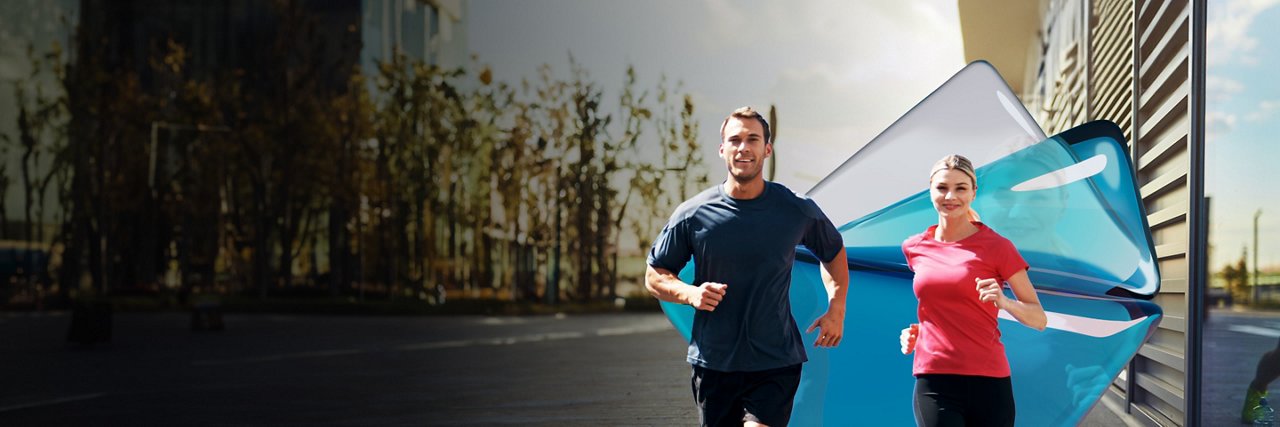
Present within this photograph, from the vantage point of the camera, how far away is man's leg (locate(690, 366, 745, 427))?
4.04 m

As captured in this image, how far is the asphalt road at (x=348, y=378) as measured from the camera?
8945 millimetres

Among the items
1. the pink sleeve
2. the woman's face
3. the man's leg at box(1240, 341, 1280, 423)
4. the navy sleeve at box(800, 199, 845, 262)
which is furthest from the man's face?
the man's leg at box(1240, 341, 1280, 423)

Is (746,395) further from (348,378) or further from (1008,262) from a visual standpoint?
(348,378)

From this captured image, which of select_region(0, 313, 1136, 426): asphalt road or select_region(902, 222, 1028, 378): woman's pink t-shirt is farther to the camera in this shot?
select_region(0, 313, 1136, 426): asphalt road

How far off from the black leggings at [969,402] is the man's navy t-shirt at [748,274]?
0.44 metres

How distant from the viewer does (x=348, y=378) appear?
12523 millimetres

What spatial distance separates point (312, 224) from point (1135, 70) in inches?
1219

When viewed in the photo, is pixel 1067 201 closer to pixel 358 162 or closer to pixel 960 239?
pixel 960 239

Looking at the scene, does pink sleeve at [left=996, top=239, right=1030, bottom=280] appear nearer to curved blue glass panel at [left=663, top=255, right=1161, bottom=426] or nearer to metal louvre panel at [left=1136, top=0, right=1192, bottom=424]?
curved blue glass panel at [left=663, top=255, right=1161, bottom=426]

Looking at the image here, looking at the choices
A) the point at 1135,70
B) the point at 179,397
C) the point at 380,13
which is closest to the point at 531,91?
the point at 380,13

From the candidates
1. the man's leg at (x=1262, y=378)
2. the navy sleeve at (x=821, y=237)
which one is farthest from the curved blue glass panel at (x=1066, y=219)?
the man's leg at (x=1262, y=378)

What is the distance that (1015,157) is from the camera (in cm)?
465

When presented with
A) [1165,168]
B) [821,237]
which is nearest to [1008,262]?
[821,237]

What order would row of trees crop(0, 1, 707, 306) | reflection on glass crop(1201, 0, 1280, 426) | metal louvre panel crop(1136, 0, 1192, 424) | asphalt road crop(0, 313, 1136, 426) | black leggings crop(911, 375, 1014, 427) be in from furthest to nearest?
row of trees crop(0, 1, 707, 306) < asphalt road crop(0, 313, 1136, 426) < metal louvre panel crop(1136, 0, 1192, 424) < reflection on glass crop(1201, 0, 1280, 426) < black leggings crop(911, 375, 1014, 427)
